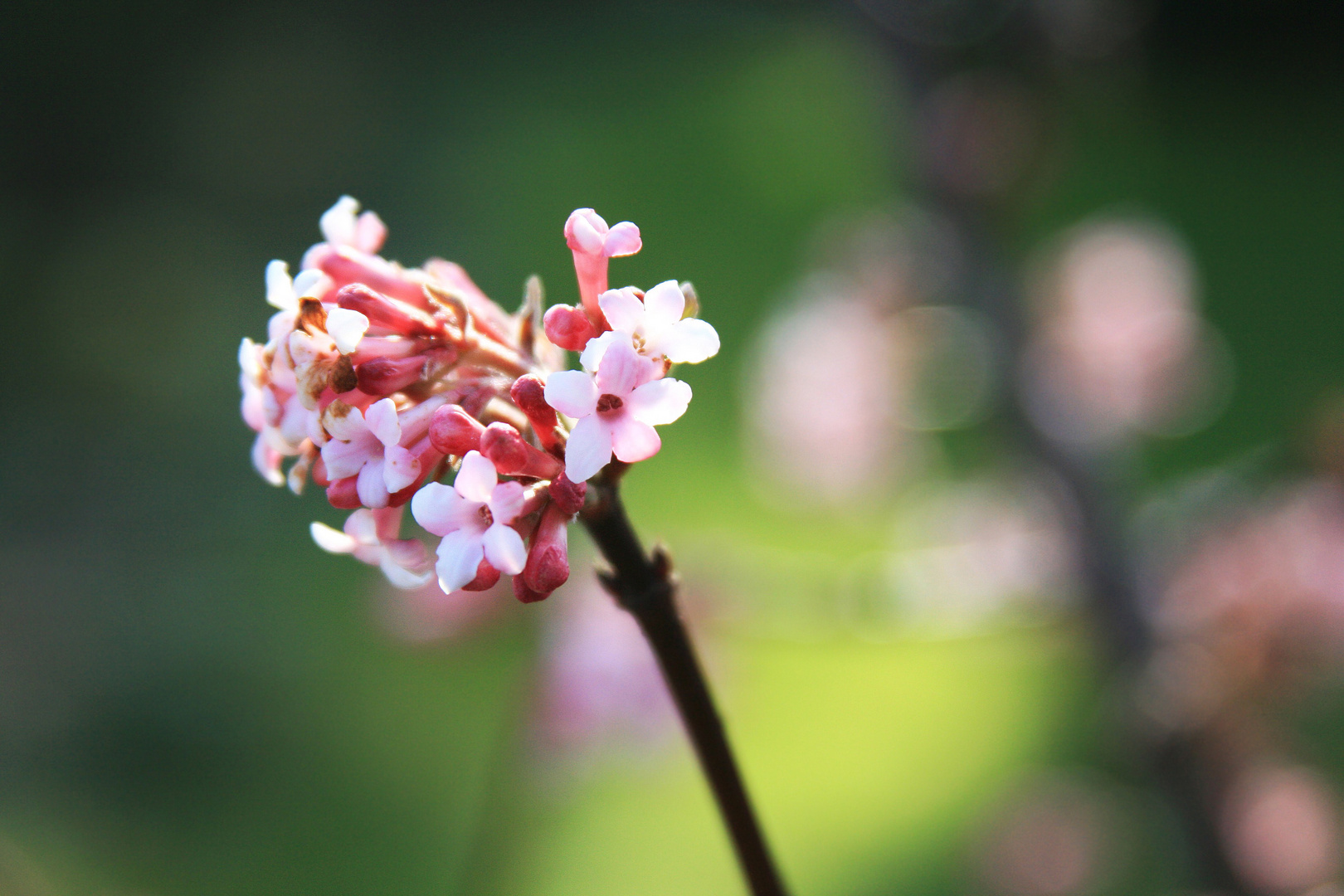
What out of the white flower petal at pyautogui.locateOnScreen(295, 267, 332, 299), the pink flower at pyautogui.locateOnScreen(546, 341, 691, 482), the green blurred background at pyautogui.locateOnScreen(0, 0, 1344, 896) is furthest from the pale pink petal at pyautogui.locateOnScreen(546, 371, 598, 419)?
the green blurred background at pyautogui.locateOnScreen(0, 0, 1344, 896)

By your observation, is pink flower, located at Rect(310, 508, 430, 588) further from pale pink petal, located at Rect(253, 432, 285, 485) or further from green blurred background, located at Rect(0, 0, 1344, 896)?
green blurred background, located at Rect(0, 0, 1344, 896)

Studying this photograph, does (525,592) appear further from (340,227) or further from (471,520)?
(340,227)

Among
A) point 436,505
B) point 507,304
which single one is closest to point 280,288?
point 436,505

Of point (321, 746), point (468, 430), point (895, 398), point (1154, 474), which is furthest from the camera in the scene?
point (1154, 474)

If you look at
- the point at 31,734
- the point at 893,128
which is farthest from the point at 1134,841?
the point at 31,734

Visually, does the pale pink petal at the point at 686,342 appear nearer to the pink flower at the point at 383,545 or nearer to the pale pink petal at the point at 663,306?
the pale pink petal at the point at 663,306

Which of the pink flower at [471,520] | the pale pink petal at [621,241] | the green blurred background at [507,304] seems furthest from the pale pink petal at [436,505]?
the green blurred background at [507,304]

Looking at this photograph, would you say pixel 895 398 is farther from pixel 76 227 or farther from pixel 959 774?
pixel 76 227
